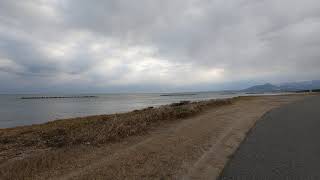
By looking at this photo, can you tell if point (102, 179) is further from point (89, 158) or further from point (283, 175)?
point (283, 175)

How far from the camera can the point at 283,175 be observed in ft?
19.7

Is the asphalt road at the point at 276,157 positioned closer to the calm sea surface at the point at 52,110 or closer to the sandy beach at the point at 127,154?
the sandy beach at the point at 127,154

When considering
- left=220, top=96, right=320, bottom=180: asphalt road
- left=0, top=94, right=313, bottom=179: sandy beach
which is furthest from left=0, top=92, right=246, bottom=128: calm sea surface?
left=220, top=96, right=320, bottom=180: asphalt road

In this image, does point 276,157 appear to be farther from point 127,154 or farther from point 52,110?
point 52,110

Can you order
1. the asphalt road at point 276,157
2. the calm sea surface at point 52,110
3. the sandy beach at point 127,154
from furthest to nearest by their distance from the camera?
the calm sea surface at point 52,110 → the sandy beach at point 127,154 → the asphalt road at point 276,157

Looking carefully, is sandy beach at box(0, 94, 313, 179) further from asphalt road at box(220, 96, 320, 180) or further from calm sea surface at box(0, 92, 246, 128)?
calm sea surface at box(0, 92, 246, 128)

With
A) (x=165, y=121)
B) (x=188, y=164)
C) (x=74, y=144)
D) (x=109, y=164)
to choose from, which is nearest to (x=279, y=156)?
(x=188, y=164)

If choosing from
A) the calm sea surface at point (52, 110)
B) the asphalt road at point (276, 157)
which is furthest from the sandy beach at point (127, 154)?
the calm sea surface at point (52, 110)

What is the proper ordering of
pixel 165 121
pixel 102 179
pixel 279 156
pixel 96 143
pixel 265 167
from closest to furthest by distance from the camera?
pixel 102 179
pixel 265 167
pixel 279 156
pixel 96 143
pixel 165 121

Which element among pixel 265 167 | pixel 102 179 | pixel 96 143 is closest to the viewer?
pixel 102 179

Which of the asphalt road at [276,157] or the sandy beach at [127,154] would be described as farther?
the sandy beach at [127,154]

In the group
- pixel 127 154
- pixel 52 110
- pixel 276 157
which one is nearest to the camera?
pixel 276 157

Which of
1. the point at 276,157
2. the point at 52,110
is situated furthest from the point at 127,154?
the point at 52,110

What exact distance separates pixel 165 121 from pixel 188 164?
331 inches
